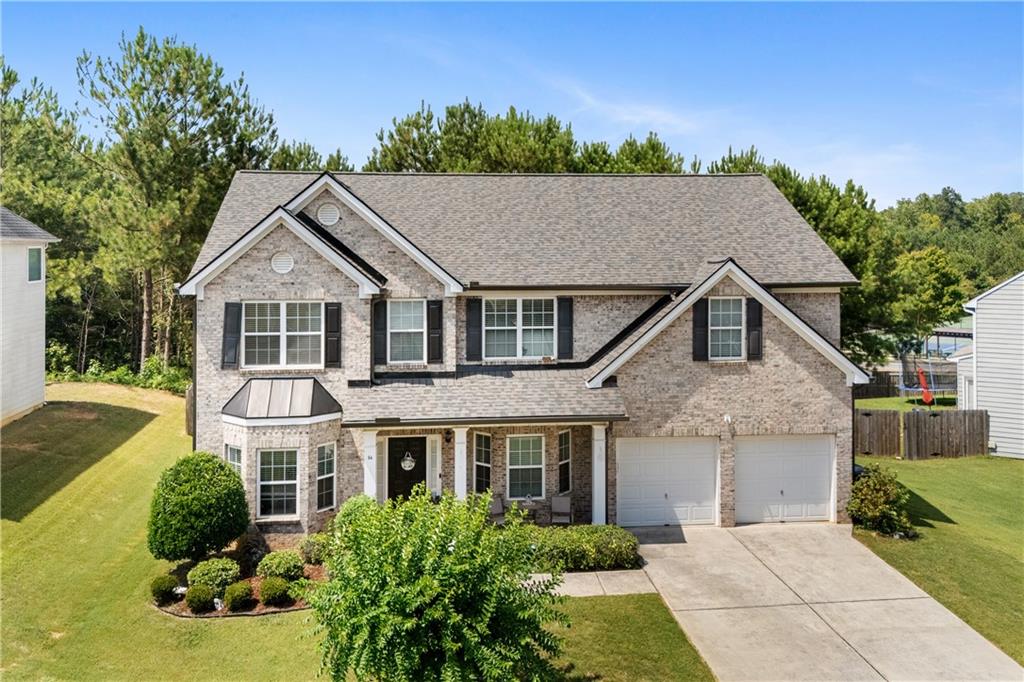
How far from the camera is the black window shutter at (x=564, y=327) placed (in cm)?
2077

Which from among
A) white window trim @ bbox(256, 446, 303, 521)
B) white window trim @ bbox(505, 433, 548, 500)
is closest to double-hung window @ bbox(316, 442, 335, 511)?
white window trim @ bbox(256, 446, 303, 521)

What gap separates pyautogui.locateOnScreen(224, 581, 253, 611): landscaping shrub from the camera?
48.4ft

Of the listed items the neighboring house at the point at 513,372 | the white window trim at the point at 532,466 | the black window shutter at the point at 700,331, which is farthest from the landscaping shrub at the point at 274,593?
the black window shutter at the point at 700,331

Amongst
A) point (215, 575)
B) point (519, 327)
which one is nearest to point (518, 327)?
point (519, 327)

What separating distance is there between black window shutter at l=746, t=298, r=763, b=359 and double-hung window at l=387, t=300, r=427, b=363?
28.1 feet

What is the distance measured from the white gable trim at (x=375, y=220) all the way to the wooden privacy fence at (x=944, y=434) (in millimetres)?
18963

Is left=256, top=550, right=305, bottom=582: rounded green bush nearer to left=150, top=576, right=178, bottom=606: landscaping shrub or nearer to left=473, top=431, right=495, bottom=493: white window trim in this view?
left=150, top=576, right=178, bottom=606: landscaping shrub

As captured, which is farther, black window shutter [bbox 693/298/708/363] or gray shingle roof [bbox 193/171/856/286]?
gray shingle roof [bbox 193/171/856/286]

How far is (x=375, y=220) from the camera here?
19656 millimetres

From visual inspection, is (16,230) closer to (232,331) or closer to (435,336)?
(232,331)

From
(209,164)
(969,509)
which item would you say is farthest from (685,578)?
(209,164)

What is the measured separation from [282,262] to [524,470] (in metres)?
8.23

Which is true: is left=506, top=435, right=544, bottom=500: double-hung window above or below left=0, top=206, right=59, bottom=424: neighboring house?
below

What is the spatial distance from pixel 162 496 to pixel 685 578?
11648mm
